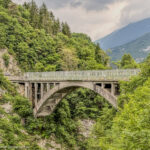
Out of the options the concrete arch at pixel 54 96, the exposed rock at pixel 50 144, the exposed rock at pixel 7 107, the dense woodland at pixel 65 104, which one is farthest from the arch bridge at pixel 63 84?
the exposed rock at pixel 50 144

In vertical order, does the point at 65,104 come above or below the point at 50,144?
above

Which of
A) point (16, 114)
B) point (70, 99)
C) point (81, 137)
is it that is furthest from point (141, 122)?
point (70, 99)

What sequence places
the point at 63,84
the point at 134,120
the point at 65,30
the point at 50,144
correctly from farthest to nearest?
1. the point at 65,30
2. the point at 50,144
3. the point at 63,84
4. the point at 134,120

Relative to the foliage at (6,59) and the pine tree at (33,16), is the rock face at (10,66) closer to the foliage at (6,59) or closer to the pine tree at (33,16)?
the foliage at (6,59)

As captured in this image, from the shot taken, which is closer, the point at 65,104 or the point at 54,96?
the point at 54,96

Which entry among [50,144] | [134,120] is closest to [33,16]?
[50,144]

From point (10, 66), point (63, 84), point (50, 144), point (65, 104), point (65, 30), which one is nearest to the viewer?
point (63, 84)

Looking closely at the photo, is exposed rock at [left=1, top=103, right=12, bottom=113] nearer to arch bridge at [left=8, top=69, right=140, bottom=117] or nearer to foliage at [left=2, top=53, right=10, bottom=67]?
arch bridge at [left=8, top=69, right=140, bottom=117]

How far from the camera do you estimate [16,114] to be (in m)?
27.2

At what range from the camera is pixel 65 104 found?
3641cm

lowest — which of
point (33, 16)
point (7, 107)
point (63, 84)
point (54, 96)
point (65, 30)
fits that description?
point (7, 107)

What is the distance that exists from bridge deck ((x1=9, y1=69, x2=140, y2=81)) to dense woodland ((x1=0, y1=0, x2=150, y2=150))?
1.77 metres

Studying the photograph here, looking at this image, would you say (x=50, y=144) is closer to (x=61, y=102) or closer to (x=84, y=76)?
(x=61, y=102)

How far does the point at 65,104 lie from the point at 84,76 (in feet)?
49.6
